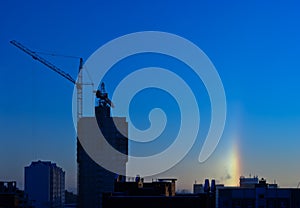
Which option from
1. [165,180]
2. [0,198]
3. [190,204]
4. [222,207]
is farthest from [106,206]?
[0,198]

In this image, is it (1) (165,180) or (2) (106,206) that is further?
(1) (165,180)

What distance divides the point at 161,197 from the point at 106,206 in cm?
751

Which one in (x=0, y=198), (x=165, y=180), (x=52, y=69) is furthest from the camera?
(x=52, y=69)

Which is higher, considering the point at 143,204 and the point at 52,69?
the point at 52,69

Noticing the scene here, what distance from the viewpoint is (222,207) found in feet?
422

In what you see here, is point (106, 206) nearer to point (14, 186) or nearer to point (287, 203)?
point (287, 203)

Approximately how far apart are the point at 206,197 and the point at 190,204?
2364 millimetres

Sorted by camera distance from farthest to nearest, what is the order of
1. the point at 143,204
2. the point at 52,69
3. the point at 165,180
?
the point at 52,69 → the point at 165,180 → the point at 143,204

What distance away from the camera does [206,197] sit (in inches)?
3482

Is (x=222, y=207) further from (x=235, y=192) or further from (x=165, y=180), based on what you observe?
(x=165, y=180)

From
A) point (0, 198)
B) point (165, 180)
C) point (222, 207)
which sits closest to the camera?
point (165, 180)

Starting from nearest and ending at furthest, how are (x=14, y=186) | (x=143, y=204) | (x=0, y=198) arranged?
1. (x=143, y=204)
2. (x=0, y=198)
3. (x=14, y=186)

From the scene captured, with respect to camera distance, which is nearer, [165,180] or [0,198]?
[165,180]

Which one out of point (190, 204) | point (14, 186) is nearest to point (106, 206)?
point (190, 204)
